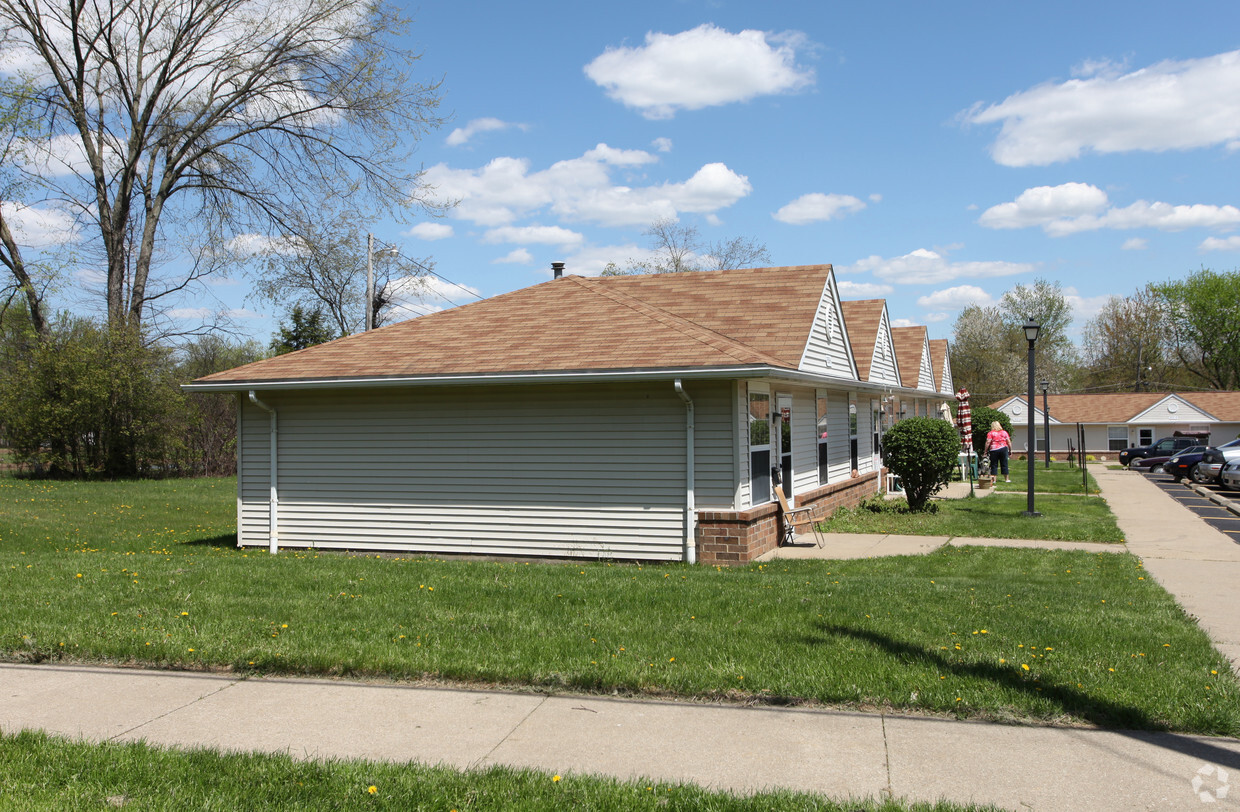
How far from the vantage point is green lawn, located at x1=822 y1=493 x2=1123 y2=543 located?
14797mm

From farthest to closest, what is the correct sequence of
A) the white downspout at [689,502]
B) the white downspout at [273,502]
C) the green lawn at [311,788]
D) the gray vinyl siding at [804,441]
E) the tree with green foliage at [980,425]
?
the tree with green foliage at [980,425] → the gray vinyl siding at [804,441] → the white downspout at [273,502] → the white downspout at [689,502] → the green lawn at [311,788]

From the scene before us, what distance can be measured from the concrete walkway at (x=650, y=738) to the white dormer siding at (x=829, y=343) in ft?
31.4

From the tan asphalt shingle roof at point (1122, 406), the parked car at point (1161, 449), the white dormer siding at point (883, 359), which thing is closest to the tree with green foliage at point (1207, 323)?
the tan asphalt shingle roof at point (1122, 406)

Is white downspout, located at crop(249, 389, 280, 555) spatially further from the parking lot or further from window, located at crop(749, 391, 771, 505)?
the parking lot

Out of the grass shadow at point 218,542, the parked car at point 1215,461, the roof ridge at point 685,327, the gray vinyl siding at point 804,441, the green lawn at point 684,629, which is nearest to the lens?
the green lawn at point 684,629

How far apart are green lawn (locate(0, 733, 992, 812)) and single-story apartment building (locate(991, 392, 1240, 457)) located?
58816mm

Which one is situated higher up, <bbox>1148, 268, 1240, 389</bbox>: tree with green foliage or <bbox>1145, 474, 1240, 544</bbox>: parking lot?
<bbox>1148, 268, 1240, 389</bbox>: tree with green foliage

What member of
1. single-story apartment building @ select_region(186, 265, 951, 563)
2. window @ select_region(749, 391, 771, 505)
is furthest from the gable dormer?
window @ select_region(749, 391, 771, 505)

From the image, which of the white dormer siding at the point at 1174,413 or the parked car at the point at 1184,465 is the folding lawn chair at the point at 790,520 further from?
the white dormer siding at the point at 1174,413

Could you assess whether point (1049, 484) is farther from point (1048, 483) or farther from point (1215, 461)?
point (1215, 461)

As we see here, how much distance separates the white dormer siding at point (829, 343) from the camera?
1554 centimetres

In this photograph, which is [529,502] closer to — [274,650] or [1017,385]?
[274,650]

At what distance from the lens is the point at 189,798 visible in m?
4.20

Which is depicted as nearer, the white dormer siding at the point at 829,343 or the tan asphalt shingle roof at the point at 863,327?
the white dormer siding at the point at 829,343
